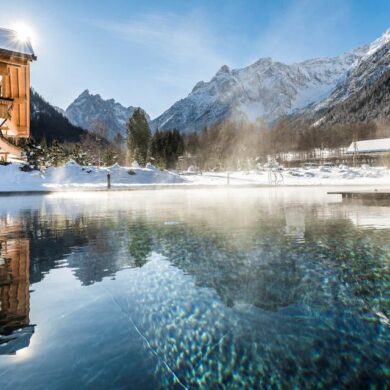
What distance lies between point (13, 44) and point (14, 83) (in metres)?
2.23

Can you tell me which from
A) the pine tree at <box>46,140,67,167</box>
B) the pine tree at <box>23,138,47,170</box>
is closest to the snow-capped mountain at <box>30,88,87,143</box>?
the pine tree at <box>46,140,67,167</box>

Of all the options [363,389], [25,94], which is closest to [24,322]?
[363,389]

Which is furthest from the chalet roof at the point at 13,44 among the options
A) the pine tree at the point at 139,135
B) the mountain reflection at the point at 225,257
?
the pine tree at the point at 139,135

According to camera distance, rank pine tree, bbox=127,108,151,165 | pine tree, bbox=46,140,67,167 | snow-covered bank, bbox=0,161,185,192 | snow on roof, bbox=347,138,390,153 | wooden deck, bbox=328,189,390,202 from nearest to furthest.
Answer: wooden deck, bbox=328,189,390,202 → snow-covered bank, bbox=0,161,185,192 → pine tree, bbox=46,140,67,167 → pine tree, bbox=127,108,151,165 → snow on roof, bbox=347,138,390,153

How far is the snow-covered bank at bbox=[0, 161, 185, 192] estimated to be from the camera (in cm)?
3559

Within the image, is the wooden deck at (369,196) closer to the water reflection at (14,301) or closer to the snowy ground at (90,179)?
the water reflection at (14,301)

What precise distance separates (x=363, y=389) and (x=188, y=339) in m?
1.57

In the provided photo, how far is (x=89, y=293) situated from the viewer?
4.41 metres

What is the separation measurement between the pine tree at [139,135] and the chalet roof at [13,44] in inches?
1763

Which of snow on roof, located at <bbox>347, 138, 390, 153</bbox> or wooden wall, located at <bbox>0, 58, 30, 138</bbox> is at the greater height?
snow on roof, located at <bbox>347, 138, 390, 153</bbox>

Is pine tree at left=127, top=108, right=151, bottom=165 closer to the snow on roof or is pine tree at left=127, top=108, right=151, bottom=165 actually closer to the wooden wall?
the wooden wall

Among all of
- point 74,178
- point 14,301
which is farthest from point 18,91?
point 74,178

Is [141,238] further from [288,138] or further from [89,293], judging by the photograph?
[288,138]

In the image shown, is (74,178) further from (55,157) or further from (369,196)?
(369,196)
